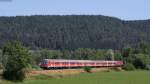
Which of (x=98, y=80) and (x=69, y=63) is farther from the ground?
(x=69, y=63)

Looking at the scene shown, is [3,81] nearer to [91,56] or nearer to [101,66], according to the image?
[101,66]


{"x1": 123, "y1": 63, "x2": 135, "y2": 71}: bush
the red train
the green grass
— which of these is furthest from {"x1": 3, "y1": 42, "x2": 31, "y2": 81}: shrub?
{"x1": 123, "y1": 63, "x2": 135, "y2": 71}: bush

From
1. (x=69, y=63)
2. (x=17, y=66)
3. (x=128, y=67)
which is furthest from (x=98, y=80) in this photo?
(x=128, y=67)

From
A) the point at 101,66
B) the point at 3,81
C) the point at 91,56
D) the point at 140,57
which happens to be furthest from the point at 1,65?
the point at 91,56

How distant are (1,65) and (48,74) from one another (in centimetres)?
655

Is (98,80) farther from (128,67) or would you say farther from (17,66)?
(128,67)

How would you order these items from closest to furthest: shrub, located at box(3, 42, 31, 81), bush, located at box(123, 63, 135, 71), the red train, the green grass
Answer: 1. the green grass
2. shrub, located at box(3, 42, 31, 81)
3. the red train
4. bush, located at box(123, 63, 135, 71)

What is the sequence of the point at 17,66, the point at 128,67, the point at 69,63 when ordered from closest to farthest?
the point at 17,66, the point at 69,63, the point at 128,67

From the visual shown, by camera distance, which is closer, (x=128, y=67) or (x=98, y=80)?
(x=98, y=80)

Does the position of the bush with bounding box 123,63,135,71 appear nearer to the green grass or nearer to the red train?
the red train

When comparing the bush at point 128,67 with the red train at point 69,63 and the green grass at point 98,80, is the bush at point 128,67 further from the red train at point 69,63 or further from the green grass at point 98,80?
the green grass at point 98,80

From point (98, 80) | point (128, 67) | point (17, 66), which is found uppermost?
point (17, 66)

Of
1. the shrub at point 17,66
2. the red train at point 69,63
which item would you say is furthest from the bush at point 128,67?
the shrub at point 17,66

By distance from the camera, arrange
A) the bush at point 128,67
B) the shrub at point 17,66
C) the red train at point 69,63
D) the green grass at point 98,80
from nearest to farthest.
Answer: the green grass at point 98,80, the shrub at point 17,66, the red train at point 69,63, the bush at point 128,67
